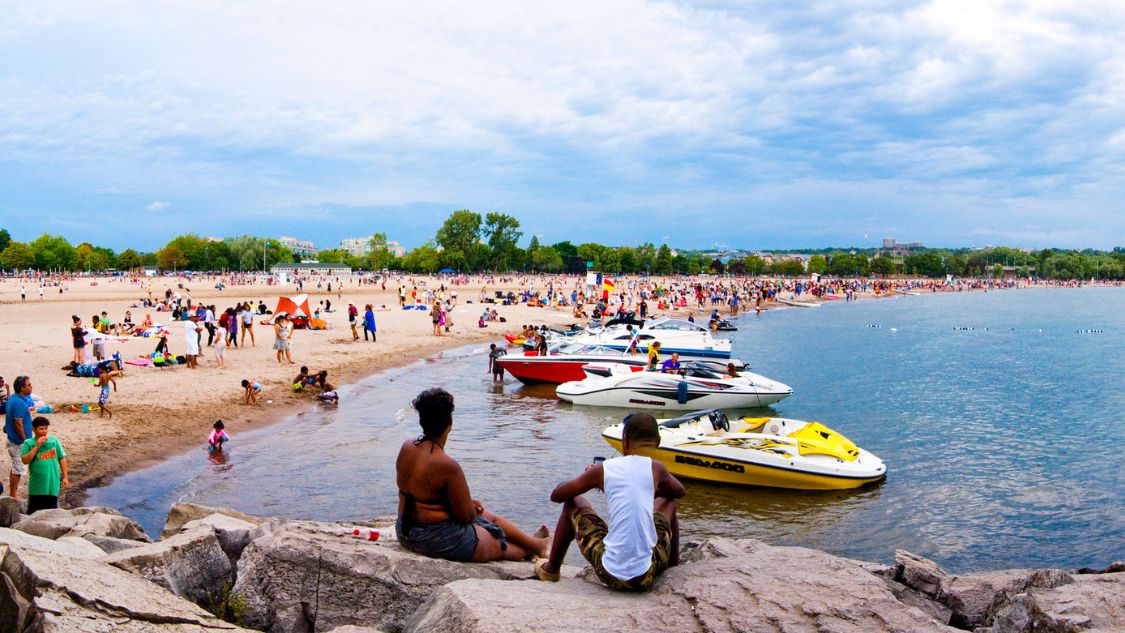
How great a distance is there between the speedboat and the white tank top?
33.0 feet

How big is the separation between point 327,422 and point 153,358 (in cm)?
862

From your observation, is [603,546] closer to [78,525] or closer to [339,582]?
[339,582]

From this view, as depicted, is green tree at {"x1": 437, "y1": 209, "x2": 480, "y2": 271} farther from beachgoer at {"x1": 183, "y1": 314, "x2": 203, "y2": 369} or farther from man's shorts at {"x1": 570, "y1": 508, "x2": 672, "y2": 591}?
man's shorts at {"x1": 570, "y1": 508, "x2": 672, "y2": 591}

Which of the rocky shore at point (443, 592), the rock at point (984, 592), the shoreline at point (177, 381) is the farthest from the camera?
the shoreline at point (177, 381)

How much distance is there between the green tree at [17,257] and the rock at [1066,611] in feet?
503

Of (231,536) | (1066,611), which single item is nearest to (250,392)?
(231,536)

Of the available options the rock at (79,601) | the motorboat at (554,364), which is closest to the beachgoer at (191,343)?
the motorboat at (554,364)

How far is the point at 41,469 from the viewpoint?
35.7 feet

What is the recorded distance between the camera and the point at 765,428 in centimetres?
1684

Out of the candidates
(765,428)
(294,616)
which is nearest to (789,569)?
(294,616)

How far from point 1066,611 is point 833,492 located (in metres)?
9.78

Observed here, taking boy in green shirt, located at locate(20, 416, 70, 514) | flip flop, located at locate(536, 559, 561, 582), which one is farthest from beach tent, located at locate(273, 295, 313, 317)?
flip flop, located at locate(536, 559, 561, 582)

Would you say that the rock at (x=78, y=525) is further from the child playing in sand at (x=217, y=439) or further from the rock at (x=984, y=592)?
the rock at (x=984, y=592)

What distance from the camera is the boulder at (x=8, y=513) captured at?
941 cm
